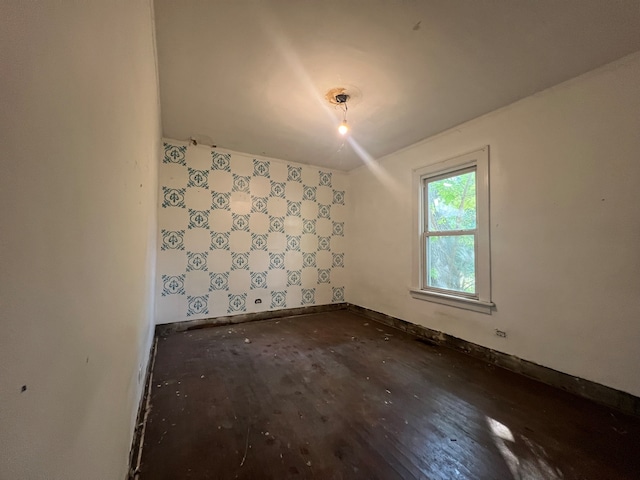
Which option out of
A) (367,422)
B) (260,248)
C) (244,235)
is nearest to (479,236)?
(367,422)

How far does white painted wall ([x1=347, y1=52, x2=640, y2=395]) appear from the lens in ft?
5.86

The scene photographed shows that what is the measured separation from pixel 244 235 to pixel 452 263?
267 cm

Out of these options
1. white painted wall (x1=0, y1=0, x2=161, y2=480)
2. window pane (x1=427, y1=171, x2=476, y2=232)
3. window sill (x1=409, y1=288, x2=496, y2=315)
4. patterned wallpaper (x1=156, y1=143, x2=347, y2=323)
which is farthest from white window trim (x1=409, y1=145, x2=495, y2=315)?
white painted wall (x1=0, y1=0, x2=161, y2=480)

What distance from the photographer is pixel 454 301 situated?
2787 mm

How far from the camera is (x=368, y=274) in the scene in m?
4.04

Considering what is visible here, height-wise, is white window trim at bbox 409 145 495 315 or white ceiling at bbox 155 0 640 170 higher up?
white ceiling at bbox 155 0 640 170

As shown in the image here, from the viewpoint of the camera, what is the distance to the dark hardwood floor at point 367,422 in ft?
4.12

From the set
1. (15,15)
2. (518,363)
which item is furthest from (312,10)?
(518,363)

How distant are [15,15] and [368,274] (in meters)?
3.97

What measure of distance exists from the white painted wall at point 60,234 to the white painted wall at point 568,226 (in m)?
2.64

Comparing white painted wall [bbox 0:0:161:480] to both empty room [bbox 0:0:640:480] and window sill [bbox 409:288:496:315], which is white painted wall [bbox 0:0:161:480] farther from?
window sill [bbox 409:288:496:315]

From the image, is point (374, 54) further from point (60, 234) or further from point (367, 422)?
point (367, 422)

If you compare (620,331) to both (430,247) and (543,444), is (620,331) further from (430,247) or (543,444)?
(430,247)

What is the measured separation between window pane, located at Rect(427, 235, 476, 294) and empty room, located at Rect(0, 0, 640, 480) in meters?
0.03
